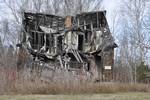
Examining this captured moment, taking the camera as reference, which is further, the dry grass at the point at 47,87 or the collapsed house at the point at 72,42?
the collapsed house at the point at 72,42

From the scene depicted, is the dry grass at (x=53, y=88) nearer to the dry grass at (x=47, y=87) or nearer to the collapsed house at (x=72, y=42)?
the dry grass at (x=47, y=87)

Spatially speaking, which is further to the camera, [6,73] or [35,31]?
[35,31]

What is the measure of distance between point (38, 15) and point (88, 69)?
5.38m

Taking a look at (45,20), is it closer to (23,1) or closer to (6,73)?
→ (6,73)

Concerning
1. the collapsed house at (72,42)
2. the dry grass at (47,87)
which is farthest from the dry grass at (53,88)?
the collapsed house at (72,42)

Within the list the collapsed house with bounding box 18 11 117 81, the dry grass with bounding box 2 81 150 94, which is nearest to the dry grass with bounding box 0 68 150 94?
the dry grass with bounding box 2 81 150 94

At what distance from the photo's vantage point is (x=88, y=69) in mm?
22922

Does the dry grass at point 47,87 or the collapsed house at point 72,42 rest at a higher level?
the collapsed house at point 72,42

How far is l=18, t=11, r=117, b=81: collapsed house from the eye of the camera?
74.3 feet

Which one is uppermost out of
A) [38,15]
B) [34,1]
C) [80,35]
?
[34,1]

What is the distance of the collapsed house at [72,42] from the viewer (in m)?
22.6

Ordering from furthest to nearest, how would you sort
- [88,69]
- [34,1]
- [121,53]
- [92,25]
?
[34,1] → [121,53] → [92,25] → [88,69]

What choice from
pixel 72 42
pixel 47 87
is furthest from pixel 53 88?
pixel 72 42

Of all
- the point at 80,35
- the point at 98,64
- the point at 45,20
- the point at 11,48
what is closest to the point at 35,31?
the point at 45,20
